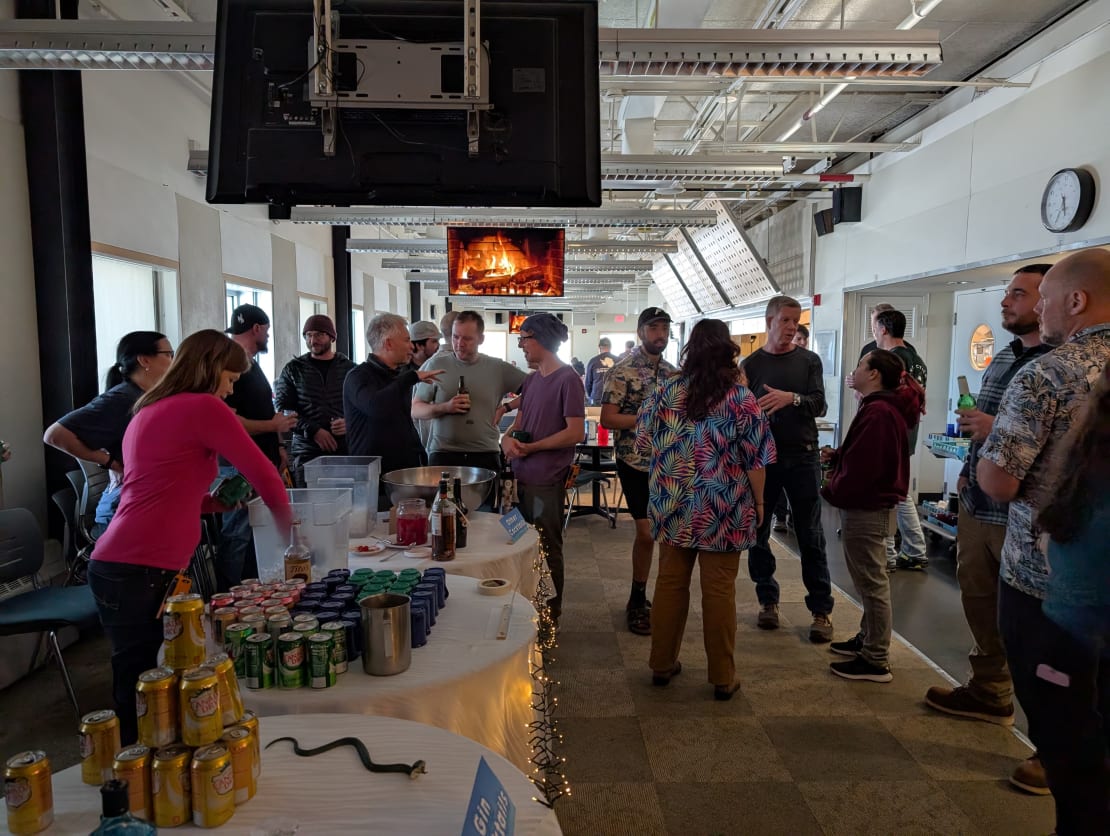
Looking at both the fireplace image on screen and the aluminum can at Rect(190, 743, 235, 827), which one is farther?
the fireplace image on screen

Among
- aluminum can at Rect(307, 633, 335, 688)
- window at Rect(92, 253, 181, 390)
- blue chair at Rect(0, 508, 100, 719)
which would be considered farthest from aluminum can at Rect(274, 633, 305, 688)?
window at Rect(92, 253, 181, 390)

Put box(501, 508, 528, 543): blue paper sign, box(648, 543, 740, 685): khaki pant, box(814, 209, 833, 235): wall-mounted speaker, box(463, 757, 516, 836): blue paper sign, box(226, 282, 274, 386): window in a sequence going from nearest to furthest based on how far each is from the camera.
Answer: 1. box(463, 757, 516, 836): blue paper sign
2. box(501, 508, 528, 543): blue paper sign
3. box(648, 543, 740, 685): khaki pant
4. box(226, 282, 274, 386): window
5. box(814, 209, 833, 235): wall-mounted speaker

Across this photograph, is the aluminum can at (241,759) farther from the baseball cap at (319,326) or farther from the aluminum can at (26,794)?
the baseball cap at (319,326)

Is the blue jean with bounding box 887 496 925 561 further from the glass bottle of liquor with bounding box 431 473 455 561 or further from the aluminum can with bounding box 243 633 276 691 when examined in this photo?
the aluminum can with bounding box 243 633 276 691

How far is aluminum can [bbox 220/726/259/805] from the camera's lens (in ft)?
3.51

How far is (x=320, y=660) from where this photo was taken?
57.9 inches

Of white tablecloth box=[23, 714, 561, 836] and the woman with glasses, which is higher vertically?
the woman with glasses

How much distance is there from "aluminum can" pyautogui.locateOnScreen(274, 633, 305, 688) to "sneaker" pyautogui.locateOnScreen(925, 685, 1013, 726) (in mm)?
2791

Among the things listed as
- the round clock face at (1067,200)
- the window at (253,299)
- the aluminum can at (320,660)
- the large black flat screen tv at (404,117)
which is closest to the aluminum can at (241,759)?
the aluminum can at (320,660)

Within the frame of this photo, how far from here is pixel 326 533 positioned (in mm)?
2014

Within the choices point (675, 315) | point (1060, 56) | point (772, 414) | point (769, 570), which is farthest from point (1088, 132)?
point (675, 315)

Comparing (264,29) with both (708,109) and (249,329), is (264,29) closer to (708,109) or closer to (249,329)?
(249,329)

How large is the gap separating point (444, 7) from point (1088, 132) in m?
4.17

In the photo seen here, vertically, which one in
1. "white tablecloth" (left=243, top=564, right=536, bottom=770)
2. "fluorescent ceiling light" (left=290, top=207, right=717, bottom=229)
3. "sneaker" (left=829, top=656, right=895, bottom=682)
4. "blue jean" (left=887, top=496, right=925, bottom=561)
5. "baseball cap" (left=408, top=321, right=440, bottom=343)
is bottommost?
"sneaker" (left=829, top=656, right=895, bottom=682)
